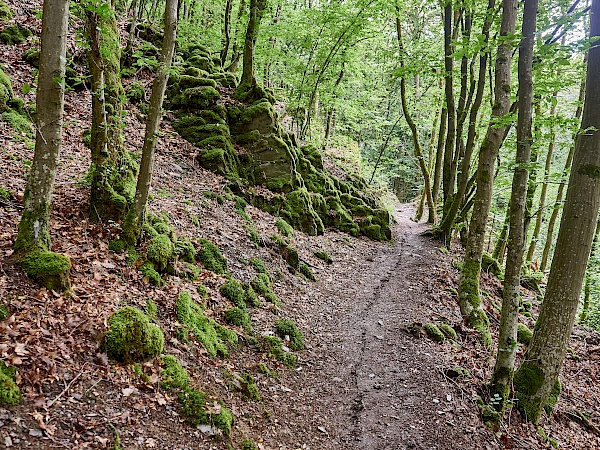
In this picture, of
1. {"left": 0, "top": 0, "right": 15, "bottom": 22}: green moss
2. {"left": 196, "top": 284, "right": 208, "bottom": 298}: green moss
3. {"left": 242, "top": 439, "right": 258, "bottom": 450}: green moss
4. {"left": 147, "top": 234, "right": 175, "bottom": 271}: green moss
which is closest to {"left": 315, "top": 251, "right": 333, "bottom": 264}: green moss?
{"left": 196, "top": 284, "right": 208, "bottom": 298}: green moss

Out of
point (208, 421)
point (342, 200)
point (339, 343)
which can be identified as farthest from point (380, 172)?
point (208, 421)

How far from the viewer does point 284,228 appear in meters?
11.7

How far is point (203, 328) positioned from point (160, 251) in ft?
4.65

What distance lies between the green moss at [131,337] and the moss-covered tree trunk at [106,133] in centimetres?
206

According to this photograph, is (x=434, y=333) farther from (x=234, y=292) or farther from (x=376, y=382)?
(x=234, y=292)

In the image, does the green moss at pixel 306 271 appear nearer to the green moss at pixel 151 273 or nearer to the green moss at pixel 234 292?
the green moss at pixel 234 292

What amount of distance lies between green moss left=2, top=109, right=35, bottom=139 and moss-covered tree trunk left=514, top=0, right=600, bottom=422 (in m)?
9.48

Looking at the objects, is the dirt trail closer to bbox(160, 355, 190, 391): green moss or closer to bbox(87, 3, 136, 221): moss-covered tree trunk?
bbox(160, 355, 190, 391): green moss

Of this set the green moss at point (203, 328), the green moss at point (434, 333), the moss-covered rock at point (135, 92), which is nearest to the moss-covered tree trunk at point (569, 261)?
the green moss at point (434, 333)

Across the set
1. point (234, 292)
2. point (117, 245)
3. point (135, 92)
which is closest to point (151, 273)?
point (117, 245)

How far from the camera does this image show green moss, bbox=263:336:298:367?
6.69m

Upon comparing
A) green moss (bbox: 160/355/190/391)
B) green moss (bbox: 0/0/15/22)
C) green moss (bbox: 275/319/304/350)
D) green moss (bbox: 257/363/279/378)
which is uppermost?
green moss (bbox: 0/0/15/22)

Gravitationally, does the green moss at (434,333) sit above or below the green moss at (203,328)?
below

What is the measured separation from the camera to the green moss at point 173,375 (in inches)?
179
